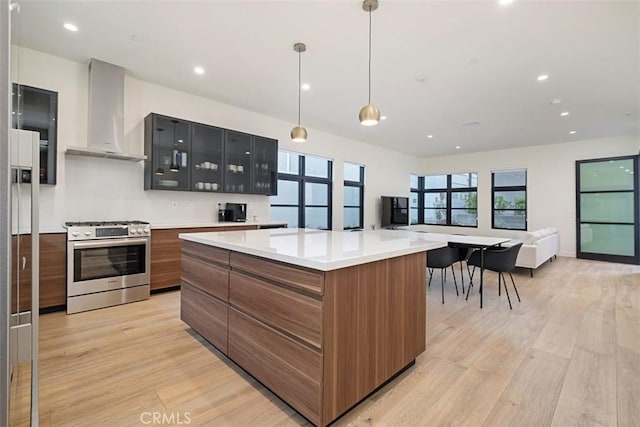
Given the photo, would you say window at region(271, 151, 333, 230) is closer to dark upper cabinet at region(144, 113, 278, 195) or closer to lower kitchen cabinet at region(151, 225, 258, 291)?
dark upper cabinet at region(144, 113, 278, 195)

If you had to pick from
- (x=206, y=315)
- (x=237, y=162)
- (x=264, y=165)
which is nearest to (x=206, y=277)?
(x=206, y=315)

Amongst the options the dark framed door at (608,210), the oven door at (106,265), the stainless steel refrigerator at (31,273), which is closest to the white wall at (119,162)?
the oven door at (106,265)

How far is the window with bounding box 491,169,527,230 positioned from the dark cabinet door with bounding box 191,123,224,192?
25.0 ft

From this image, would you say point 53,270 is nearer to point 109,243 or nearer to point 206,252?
point 109,243

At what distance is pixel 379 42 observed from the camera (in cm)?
305

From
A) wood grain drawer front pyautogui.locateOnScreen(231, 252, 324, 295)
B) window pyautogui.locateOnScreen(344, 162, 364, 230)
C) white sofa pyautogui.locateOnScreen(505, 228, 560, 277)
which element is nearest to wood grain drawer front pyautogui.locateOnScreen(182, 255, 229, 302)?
wood grain drawer front pyautogui.locateOnScreen(231, 252, 324, 295)

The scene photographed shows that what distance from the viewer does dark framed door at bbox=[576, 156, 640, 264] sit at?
6.54 metres

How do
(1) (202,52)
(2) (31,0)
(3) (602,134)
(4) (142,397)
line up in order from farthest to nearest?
(3) (602,134)
(1) (202,52)
(2) (31,0)
(4) (142,397)

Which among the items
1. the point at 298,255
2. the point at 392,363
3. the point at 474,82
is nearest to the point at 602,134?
the point at 474,82

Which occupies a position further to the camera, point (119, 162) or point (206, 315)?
point (119, 162)

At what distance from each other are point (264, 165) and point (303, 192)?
155 cm

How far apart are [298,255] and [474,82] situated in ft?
12.3

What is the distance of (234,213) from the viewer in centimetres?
481

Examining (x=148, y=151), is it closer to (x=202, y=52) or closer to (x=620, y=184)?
(x=202, y=52)
